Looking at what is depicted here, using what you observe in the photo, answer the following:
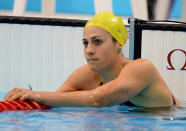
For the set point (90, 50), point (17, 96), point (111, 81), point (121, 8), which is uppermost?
point (121, 8)

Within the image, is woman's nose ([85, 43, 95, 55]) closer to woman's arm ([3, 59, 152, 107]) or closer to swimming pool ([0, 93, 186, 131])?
woman's arm ([3, 59, 152, 107])

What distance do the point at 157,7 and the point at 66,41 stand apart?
8840 mm

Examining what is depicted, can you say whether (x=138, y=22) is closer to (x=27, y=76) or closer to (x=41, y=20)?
(x=41, y=20)

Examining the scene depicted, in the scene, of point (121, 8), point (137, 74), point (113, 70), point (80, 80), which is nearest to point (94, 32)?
point (113, 70)

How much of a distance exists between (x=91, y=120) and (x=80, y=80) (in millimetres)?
967

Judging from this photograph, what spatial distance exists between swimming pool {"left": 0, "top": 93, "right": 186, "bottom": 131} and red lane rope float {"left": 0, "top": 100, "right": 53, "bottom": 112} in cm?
6

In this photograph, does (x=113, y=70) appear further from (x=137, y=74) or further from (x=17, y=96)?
(x=17, y=96)

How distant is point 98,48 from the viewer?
10.3 ft

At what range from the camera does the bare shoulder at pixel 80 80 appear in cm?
365

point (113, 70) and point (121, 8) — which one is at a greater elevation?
point (121, 8)

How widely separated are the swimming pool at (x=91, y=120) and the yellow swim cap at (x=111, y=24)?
0.66 m

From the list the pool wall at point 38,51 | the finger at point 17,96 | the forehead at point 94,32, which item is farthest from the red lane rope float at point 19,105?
the pool wall at point 38,51

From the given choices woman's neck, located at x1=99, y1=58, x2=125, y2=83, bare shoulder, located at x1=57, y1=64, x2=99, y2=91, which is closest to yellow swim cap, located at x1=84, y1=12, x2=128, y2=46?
woman's neck, located at x1=99, y1=58, x2=125, y2=83

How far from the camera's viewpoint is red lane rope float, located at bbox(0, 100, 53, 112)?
304 cm
